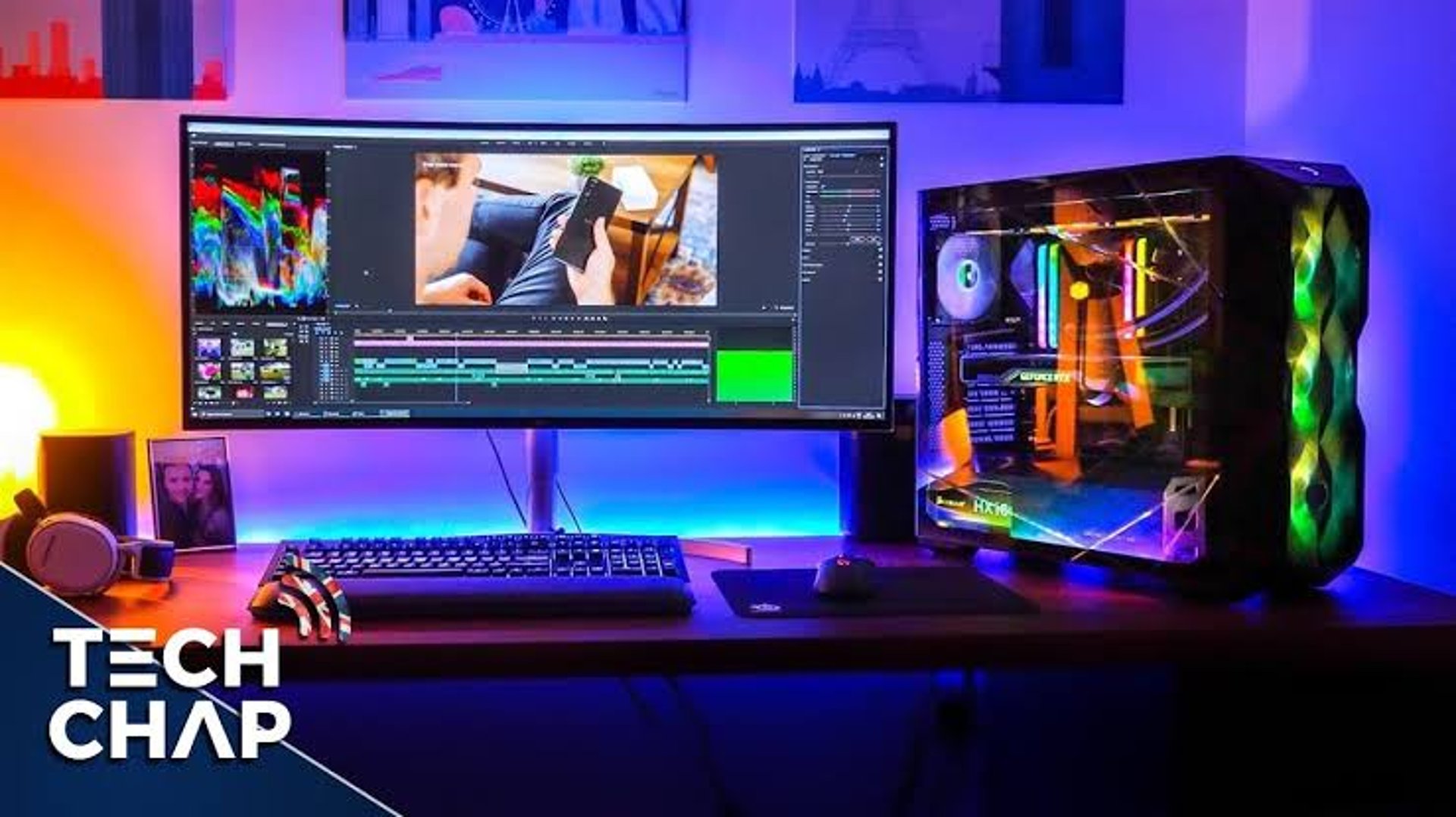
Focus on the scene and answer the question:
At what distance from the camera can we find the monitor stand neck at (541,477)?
1.59 m

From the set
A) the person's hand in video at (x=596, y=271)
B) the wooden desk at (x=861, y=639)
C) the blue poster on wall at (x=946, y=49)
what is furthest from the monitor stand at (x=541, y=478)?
the blue poster on wall at (x=946, y=49)

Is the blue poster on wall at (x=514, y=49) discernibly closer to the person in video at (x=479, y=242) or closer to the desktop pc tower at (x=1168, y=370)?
the person in video at (x=479, y=242)

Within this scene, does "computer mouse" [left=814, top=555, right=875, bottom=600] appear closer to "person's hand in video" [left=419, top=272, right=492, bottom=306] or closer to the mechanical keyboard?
the mechanical keyboard

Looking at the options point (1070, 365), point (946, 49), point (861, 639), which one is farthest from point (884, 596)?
point (946, 49)

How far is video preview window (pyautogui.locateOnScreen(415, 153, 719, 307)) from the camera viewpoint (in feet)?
4.88

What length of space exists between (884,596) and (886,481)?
1.25ft

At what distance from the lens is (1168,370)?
1304mm

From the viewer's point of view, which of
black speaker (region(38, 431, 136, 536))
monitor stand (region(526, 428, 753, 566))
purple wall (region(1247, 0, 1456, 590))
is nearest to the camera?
purple wall (region(1247, 0, 1456, 590))

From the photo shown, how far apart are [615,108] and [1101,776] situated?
1.03 m

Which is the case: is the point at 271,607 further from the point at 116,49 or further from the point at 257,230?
the point at 116,49

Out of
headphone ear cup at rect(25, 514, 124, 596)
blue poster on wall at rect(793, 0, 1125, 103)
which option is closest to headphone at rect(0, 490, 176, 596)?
headphone ear cup at rect(25, 514, 124, 596)

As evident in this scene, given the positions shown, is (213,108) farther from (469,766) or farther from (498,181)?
(469,766)

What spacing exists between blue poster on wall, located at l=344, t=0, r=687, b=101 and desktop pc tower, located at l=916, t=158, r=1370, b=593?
0.49m

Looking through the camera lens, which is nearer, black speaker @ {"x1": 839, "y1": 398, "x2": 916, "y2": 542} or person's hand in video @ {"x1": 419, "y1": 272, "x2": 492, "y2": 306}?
person's hand in video @ {"x1": 419, "y1": 272, "x2": 492, "y2": 306}
